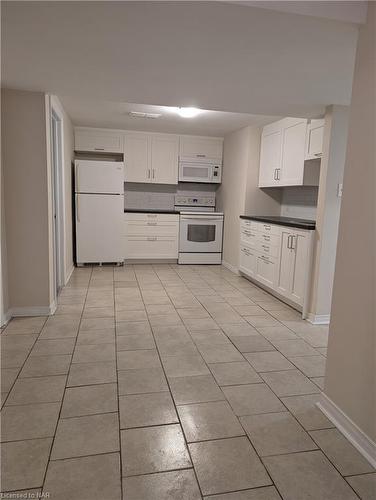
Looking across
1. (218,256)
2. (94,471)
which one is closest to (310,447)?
(94,471)

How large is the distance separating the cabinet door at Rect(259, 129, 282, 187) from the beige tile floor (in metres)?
2.05

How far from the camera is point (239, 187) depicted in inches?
204

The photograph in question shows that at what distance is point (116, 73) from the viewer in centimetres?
239

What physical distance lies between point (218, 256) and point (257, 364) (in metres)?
3.56

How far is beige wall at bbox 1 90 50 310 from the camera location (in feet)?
9.43

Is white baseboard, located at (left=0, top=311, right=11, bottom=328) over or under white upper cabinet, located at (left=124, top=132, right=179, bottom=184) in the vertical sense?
under

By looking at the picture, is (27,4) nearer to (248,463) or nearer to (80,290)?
(248,463)

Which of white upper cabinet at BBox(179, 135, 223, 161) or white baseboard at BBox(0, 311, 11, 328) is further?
white upper cabinet at BBox(179, 135, 223, 161)

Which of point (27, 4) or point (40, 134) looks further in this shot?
point (40, 134)

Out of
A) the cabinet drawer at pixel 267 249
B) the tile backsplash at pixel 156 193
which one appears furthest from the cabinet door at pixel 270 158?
the tile backsplash at pixel 156 193

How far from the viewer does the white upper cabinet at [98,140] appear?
5312mm

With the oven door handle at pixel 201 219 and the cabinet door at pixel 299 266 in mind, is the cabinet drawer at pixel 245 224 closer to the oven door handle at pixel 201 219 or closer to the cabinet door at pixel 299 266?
the oven door handle at pixel 201 219

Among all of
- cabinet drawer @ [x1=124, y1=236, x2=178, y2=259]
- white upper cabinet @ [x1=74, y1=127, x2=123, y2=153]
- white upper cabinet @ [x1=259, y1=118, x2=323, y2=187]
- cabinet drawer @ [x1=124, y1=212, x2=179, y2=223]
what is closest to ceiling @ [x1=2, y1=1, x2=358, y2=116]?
white upper cabinet @ [x1=259, y1=118, x2=323, y2=187]

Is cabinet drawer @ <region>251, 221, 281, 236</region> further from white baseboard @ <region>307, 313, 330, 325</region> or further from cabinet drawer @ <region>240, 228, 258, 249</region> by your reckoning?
white baseboard @ <region>307, 313, 330, 325</region>
